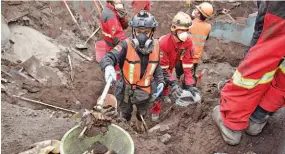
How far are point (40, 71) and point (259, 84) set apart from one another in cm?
453

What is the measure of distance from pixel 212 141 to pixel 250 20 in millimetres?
6020

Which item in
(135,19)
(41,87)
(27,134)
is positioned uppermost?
(135,19)

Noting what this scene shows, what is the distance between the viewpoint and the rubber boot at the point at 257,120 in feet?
12.5

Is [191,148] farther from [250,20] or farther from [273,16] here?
[250,20]

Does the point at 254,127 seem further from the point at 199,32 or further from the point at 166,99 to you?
the point at 199,32

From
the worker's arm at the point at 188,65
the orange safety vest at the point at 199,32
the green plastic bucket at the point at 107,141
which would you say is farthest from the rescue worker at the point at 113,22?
the green plastic bucket at the point at 107,141

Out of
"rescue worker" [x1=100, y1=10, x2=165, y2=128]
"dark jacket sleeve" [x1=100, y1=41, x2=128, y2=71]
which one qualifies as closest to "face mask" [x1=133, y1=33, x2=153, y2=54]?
"rescue worker" [x1=100, y1=10, x2=165, y2=128]

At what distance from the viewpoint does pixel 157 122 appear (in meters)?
6.03

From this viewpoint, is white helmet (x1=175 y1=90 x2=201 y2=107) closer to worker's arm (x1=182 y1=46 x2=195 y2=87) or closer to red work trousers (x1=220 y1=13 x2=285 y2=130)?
worker's arm (x1=182 y1=46 x2=195 y2=87)

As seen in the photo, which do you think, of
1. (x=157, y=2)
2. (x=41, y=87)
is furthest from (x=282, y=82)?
(x=157, y=2)

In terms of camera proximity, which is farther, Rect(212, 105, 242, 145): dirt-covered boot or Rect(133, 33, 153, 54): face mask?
Rect(133, 33, 153, 54): face mask

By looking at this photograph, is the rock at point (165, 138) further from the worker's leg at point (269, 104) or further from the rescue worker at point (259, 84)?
the worker's leg at point (269, 104)

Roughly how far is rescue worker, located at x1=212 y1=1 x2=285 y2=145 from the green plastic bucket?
3.73ft

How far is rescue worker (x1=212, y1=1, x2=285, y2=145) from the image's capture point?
3227 mm
